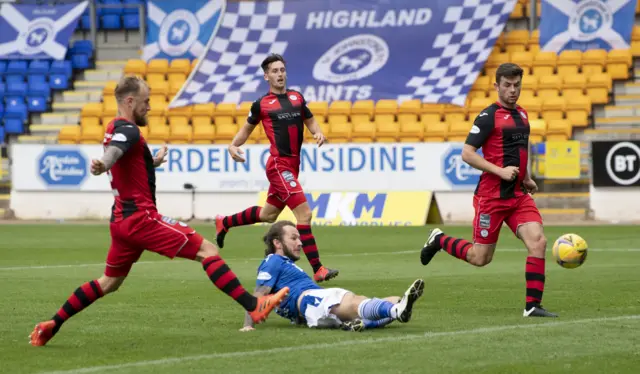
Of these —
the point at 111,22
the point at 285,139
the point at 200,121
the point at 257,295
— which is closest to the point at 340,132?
the point at 200,121

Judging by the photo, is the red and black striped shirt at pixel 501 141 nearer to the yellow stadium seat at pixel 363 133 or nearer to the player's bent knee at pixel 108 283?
the player's bent knee at pixel 108 283

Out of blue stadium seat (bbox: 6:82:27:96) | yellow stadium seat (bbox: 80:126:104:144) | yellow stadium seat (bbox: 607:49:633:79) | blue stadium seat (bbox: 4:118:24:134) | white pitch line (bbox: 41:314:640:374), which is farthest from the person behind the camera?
blue stadium seat (bbox: 6:82:27:96)

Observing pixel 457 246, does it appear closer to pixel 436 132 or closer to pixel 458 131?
pixel 458 131

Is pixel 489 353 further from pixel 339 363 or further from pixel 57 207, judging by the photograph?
pixel 57 207

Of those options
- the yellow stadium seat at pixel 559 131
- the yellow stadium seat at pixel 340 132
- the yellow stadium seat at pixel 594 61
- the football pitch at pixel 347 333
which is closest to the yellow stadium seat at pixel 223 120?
the yellow stadium seat at pixel 340 132

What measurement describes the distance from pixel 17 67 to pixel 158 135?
18.6 ft

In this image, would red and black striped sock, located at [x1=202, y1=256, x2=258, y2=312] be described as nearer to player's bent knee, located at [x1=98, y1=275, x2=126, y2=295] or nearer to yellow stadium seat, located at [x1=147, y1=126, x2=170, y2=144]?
player's bent knee, located at [x1=98, y1=275, x2=126, y2=295]

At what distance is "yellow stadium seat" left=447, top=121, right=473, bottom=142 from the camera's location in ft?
84.0

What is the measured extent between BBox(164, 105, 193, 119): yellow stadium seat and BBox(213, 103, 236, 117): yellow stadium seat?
660 mm

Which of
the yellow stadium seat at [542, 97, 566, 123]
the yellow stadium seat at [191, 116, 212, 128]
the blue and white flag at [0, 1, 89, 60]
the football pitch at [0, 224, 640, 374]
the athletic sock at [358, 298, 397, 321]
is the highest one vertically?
the blue and white flag at [0, 1, 89, 60]

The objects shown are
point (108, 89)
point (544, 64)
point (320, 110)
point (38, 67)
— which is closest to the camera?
point (544, 64)

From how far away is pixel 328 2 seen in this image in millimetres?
→ 29547

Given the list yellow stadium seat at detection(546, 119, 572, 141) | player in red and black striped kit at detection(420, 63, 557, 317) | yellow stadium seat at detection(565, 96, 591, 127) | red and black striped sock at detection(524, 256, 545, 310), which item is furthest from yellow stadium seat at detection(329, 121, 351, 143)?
red and black striped sock at detection(524, 256, 545, 310)

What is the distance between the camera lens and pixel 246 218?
13453 millimetres
